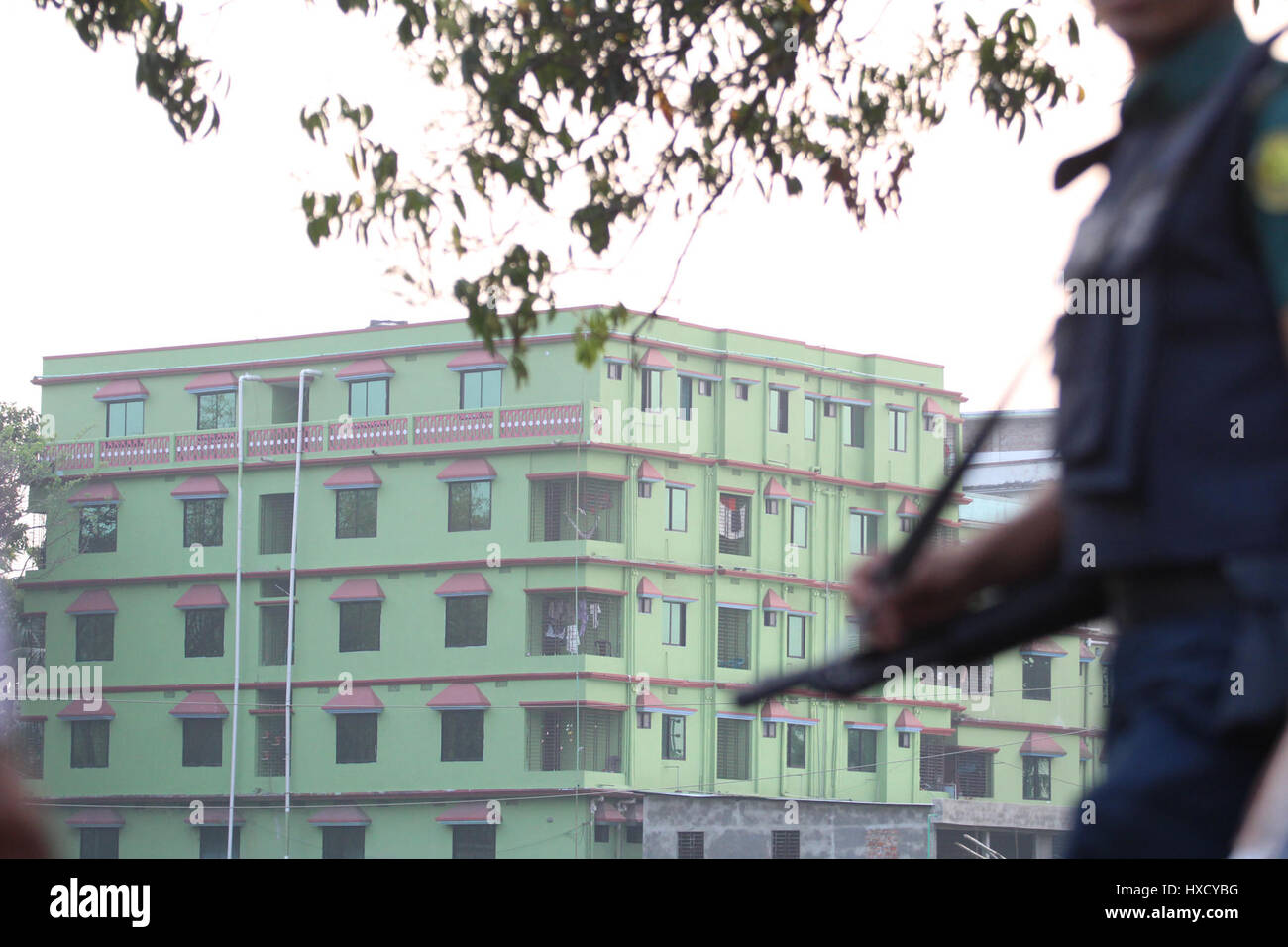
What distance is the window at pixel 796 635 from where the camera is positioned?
42.9 meters

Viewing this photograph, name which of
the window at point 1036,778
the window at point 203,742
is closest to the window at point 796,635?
the window at point 1036,778

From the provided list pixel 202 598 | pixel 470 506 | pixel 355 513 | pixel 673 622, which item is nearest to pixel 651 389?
pixel 470 506

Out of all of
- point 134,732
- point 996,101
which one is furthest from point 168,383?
point 996,101

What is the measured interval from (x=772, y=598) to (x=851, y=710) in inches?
136

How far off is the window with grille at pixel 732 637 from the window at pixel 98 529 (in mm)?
15697

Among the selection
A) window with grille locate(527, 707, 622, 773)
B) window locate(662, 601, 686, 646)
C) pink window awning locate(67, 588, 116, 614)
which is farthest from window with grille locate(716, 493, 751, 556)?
pink window awning locate(67, 588, 116, 614)

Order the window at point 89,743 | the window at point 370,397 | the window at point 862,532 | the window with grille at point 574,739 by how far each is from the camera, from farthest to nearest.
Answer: the window at point 862,532 < the window at point 89,743 < the window at point 370,397 < the window with grille at point 574,739

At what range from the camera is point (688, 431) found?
41.9 metres

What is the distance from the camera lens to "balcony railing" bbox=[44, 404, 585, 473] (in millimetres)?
40781

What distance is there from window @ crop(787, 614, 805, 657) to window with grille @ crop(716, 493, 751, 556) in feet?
7.20

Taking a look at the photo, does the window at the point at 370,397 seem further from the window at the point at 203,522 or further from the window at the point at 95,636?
the window at the point at 95,636

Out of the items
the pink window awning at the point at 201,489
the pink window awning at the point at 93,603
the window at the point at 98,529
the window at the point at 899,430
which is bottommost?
the pink window awning at the point at 93,603

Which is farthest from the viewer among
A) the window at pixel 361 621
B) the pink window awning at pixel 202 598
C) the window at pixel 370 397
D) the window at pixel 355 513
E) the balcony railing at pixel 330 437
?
the window at pixel 370 397
